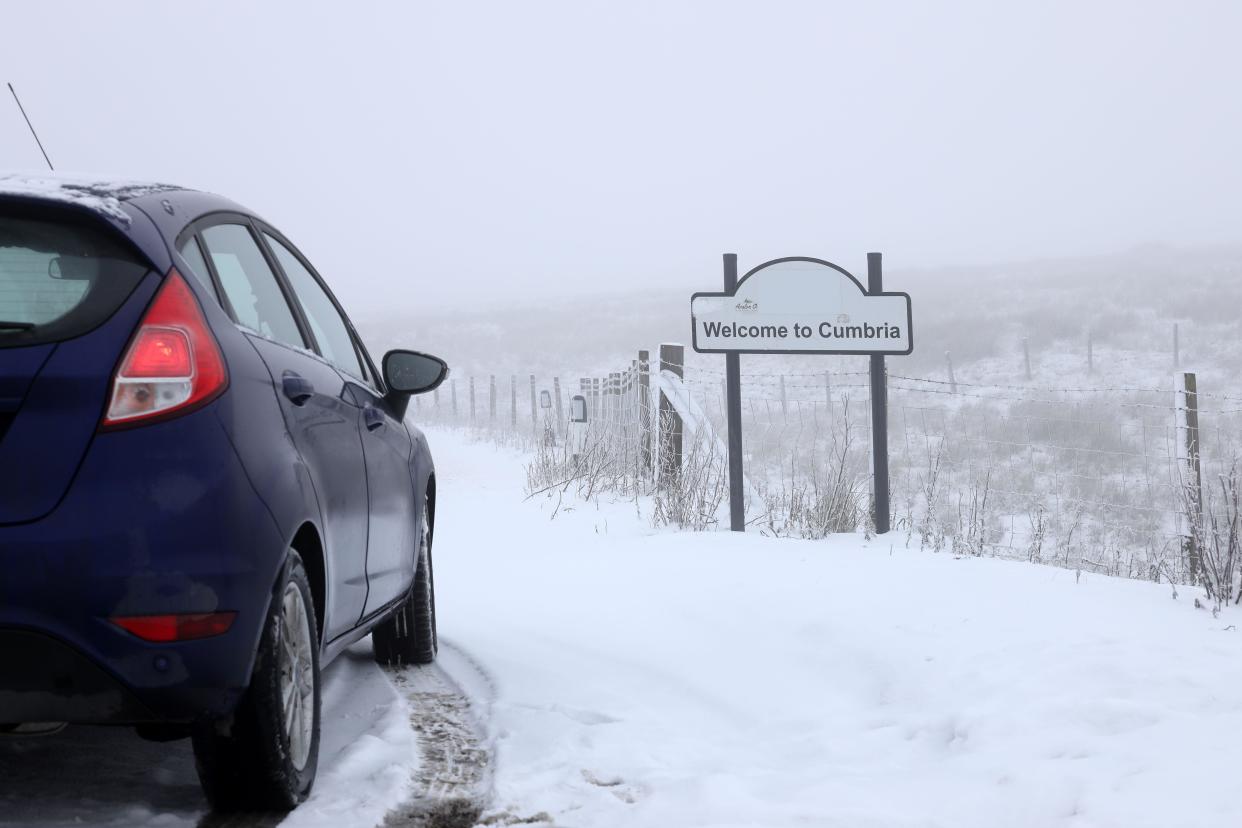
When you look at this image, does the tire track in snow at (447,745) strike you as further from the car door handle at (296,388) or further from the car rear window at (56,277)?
the car rear window at (56,277)

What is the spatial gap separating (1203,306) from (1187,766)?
4493 cm

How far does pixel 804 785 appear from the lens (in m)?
3.31

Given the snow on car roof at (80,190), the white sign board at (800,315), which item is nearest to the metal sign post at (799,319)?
the white sign board at (800,315)

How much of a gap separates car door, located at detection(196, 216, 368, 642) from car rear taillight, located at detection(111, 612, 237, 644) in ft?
1.74

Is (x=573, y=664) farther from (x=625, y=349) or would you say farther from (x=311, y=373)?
(x=625, y=349)

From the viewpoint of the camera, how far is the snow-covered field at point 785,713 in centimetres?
304

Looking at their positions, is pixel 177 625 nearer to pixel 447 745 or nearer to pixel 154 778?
pixel 154 778

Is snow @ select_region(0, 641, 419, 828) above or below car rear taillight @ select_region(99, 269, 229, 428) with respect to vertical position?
below

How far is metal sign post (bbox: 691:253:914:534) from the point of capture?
9.40m

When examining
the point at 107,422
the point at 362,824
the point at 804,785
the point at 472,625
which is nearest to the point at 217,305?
the point at 107,422

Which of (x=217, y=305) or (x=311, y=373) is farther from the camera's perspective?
(x=311, y=373)

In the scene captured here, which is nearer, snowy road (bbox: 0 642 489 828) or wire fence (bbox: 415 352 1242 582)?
snowy road (bbox: 0 642 489 828)

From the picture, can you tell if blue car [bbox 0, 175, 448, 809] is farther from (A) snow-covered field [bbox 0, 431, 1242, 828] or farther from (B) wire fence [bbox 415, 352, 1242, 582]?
(B) wire fence [bbox 415, 352, 1242, 582]

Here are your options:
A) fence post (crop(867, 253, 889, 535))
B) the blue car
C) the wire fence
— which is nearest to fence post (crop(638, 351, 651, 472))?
the wire fence
